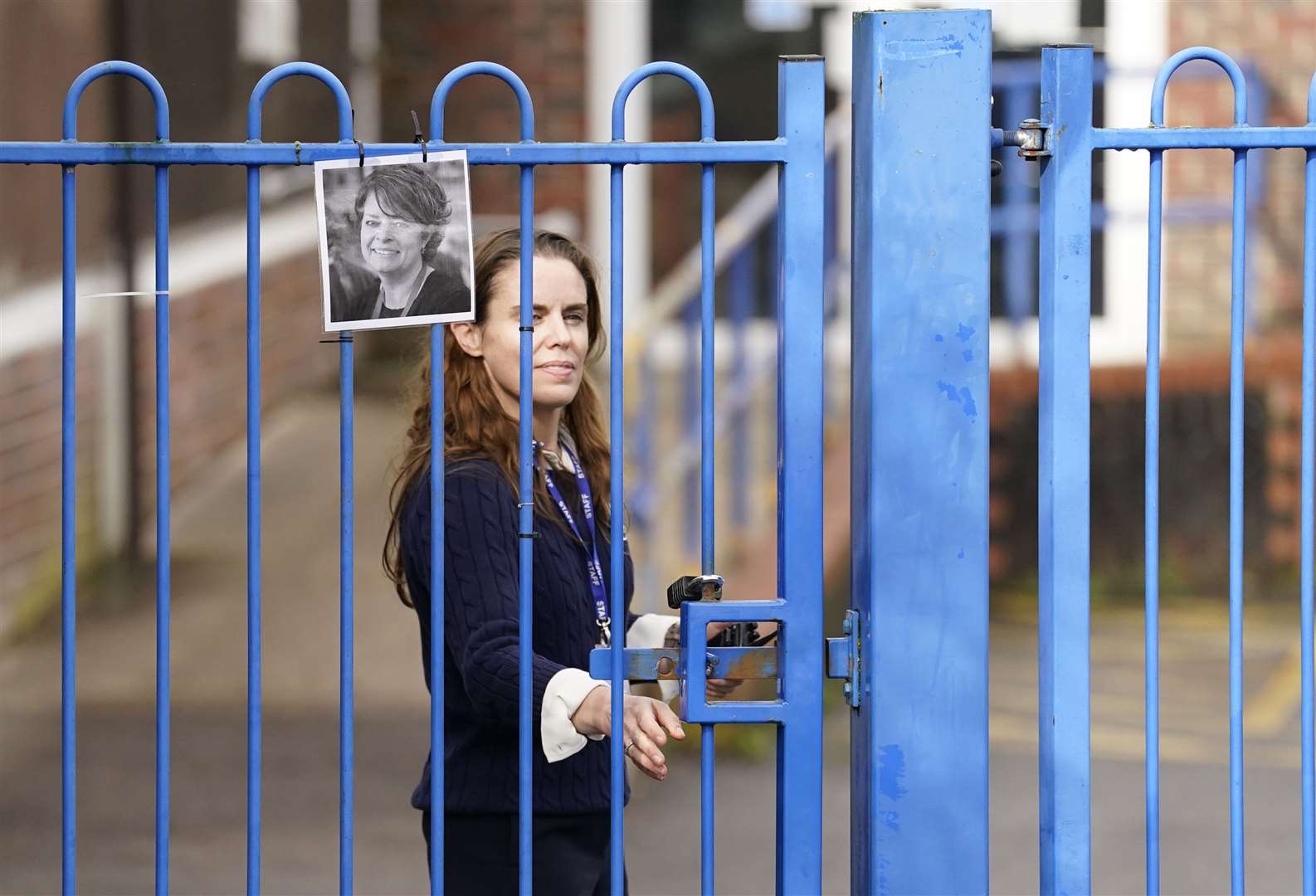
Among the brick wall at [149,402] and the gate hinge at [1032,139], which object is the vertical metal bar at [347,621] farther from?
the brick wall at [149,402]

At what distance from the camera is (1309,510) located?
8.15ft

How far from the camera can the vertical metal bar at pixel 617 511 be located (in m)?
2.32

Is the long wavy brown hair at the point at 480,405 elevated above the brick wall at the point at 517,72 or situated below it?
below

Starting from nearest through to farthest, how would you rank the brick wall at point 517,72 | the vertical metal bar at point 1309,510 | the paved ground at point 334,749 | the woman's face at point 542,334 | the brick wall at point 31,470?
the vertical metal bar at point 1309,510 → the woman's face at point 542,334 → the paved ground at point 334,749 → the brick wall at point 31,470 → the brick wall at point 517,72

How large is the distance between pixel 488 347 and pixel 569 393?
→ 0.14 meters

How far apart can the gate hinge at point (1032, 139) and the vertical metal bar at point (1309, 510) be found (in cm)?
36

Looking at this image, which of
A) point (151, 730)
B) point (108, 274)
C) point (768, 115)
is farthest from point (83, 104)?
point (768, 115)

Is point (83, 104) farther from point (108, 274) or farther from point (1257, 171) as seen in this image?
point (1257, 171)

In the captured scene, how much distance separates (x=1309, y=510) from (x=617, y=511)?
3.10ft

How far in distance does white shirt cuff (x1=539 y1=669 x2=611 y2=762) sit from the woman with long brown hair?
0.30 ft

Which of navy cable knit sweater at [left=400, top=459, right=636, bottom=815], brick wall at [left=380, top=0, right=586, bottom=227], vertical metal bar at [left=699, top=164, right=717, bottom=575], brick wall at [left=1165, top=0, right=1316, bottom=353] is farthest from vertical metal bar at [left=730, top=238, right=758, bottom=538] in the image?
vertical metal bar at [left=699, top=164, right=717, bottom=575]

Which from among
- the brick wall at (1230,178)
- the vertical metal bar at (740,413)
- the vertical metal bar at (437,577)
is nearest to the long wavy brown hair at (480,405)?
the vertical metal bar at (437,577)

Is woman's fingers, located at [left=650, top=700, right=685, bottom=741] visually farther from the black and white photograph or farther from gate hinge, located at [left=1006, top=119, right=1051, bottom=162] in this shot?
gate hinge, located at [left=1006, top=119, right=1051, bottom=162]

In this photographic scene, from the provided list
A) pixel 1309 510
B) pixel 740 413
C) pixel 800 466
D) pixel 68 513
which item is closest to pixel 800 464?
pixel 800 466
